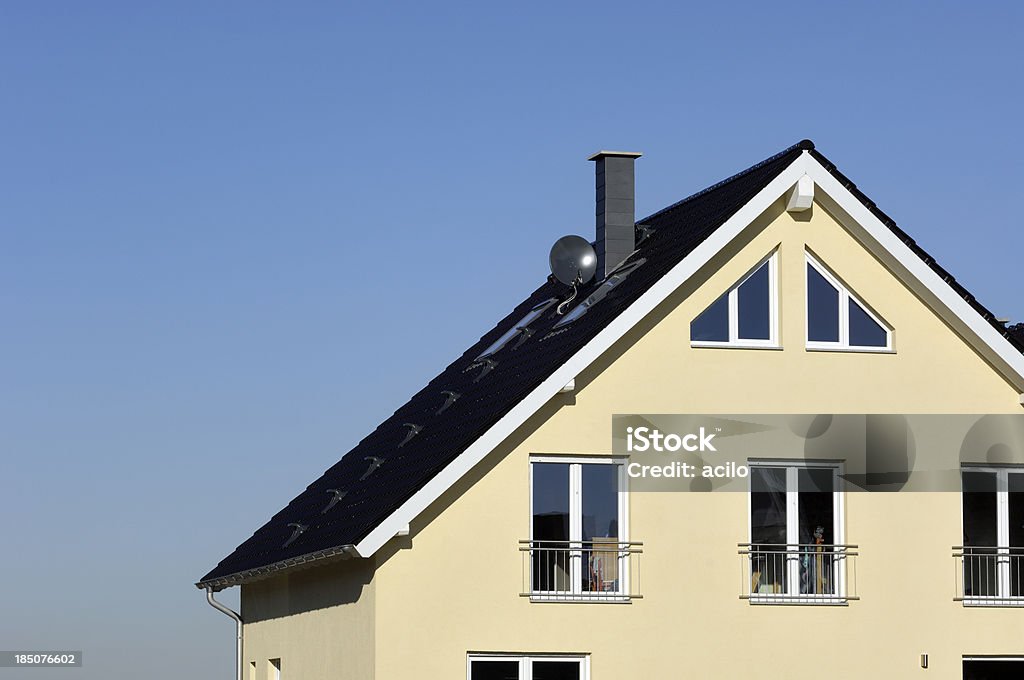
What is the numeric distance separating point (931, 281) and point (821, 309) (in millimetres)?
1363

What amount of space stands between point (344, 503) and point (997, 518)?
8.19m

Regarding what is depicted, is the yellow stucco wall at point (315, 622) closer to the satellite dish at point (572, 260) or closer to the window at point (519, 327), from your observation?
the window at point (519, 327)

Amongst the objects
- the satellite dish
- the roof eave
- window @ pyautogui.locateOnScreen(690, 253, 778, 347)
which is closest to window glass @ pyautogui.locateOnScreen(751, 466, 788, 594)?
window @ pyautogui.locateOnScreen(690, 253, 778, 347)

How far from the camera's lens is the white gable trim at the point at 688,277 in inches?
802

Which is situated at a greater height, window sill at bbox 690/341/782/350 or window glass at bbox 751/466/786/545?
window sill at bbox 690/341/782/350

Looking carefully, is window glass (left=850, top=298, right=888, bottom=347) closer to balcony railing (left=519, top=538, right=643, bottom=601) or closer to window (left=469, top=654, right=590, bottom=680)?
balcony railing (left=519, top=538, right=643, bottom=601)

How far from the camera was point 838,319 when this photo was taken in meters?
22.6

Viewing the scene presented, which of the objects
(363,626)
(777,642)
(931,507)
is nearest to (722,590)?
(777,642)

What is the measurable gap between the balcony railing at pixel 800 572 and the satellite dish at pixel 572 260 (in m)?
5.15

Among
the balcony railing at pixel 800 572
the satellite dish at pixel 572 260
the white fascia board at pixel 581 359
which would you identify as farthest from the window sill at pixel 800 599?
the satellite dish at pixel 572 260

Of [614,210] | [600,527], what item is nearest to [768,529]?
[600,527]

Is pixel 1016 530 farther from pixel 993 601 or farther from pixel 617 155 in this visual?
pixel 617 155

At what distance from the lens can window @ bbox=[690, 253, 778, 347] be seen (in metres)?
22.2

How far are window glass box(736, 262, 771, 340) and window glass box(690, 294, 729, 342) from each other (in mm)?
172
